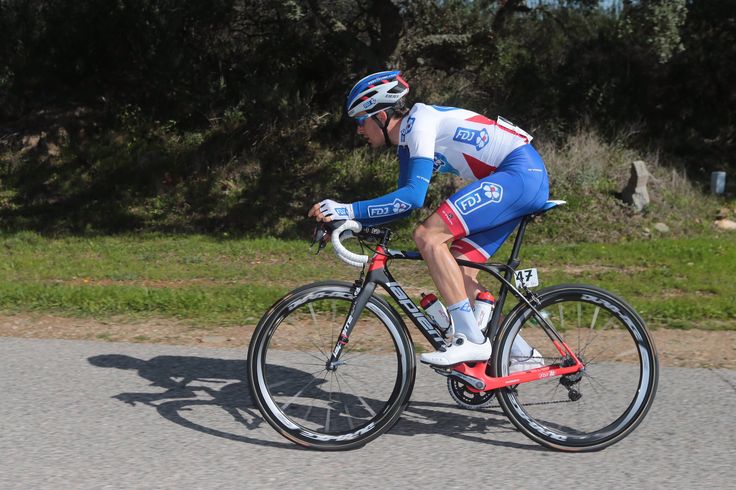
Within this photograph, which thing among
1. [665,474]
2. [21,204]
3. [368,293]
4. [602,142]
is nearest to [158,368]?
[368,293]

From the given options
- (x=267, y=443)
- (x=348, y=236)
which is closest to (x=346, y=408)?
(x=267, y=443)

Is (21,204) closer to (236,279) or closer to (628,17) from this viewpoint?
(236,279)

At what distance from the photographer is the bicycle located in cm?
445

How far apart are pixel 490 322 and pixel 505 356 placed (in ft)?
0.66

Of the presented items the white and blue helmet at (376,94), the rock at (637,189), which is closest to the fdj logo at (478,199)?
the white and blue helmet at (376,94)

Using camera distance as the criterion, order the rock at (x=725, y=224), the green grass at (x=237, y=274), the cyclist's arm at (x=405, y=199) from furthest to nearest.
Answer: the rock at (x=725, y=224) < the green grass at (x=237, y=274) < the cyclist's arm at (x=405, y=199)

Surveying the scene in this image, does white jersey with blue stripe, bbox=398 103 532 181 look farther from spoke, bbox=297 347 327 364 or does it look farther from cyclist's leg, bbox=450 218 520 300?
spoke, bbox=297 347 327 364

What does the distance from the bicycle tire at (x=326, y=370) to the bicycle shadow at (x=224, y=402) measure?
0.11 m

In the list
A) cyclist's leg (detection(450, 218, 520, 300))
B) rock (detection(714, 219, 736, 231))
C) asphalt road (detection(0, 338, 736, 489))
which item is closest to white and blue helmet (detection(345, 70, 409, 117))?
cyclist's leg (detection(450, 218, 520, 300))

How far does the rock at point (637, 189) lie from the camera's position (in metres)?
13.5

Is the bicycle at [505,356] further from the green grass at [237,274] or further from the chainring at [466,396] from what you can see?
the green grass at [237,274]

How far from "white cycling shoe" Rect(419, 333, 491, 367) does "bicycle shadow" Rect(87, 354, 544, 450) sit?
17.3 inches

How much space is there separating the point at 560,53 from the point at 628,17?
4749 mm

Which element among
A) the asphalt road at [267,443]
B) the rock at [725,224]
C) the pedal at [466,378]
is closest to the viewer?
the asphalt road at [267,443]
